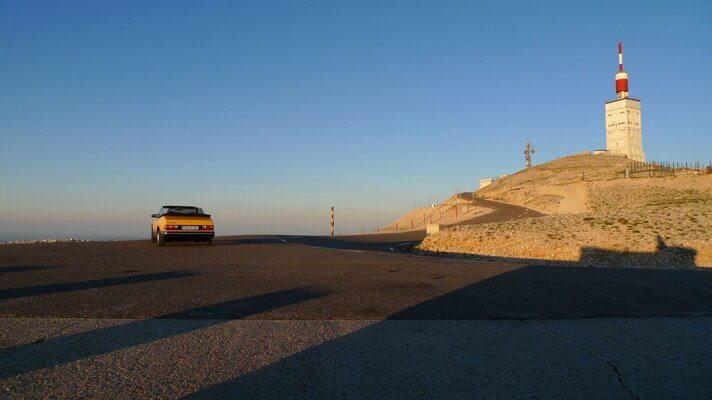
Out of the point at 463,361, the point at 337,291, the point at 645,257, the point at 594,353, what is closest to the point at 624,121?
the point at 645,257

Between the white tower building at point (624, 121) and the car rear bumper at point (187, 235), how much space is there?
320 feet

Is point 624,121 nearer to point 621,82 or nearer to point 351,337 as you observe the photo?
point 621,82

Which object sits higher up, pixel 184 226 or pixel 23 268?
pixel 184 226

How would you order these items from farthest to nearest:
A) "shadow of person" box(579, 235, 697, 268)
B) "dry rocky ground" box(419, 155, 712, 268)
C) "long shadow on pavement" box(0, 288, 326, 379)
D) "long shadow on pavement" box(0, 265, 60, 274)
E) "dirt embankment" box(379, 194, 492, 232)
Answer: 1. "dirt embankment" box(379, 194, 492, 232)
2. "dry rocky ground" box(419, 155, 712, 268)
3. "shadow of person" box(579, 235, 697, 268)
4. "long shadow on pavement" box(0, 265, 60, 274)
5. "long shadow on pavement" box(0, 288, 326, 379)

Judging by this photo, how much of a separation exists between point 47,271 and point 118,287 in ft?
11.3

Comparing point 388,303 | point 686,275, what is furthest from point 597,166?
point 388,303

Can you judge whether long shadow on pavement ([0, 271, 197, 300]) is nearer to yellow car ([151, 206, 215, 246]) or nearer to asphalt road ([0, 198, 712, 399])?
asphalt road ([0, 198, 712, 399])

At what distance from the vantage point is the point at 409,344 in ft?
16.2

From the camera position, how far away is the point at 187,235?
1794cm

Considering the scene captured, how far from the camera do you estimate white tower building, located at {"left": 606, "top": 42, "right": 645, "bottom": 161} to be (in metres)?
94.1

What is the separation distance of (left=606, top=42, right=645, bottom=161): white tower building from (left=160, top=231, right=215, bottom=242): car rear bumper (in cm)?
9758

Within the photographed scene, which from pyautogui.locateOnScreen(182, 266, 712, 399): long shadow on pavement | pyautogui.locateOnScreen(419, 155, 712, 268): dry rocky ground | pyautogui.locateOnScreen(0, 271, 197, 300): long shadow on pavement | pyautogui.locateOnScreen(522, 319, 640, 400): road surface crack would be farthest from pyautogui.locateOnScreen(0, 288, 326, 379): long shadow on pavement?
pyautogui.locateOnScreen(419, 155, 712, 268): dry rocky ground

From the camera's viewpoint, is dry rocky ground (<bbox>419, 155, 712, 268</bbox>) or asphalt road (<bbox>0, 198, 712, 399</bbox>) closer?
asphalt road (<bbox>0, 198, 712, 399</bbox>)

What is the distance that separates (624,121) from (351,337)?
105m
